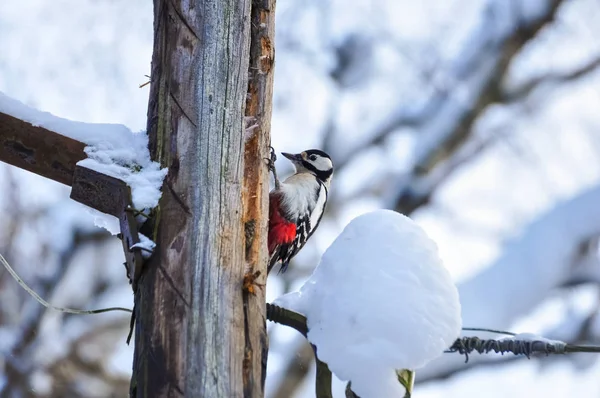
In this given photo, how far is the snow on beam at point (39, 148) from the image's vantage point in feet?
6.53

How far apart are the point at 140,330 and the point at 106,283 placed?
4798 mm

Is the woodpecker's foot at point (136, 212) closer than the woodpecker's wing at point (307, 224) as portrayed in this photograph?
Yes

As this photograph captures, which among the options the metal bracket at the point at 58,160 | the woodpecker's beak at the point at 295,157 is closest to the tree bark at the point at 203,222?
the metal bracket at the point at 58,160

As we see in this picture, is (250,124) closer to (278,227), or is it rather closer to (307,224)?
(278,227)

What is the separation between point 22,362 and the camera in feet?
19.6

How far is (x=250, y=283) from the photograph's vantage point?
185cm

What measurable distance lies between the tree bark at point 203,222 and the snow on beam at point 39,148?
22 cm

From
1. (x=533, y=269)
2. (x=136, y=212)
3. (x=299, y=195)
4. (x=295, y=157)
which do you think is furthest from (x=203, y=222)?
(x=533, y=269)

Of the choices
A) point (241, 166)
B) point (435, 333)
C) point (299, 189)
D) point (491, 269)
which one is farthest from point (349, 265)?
point (491, 269)

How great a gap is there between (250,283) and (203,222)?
7.4 inches

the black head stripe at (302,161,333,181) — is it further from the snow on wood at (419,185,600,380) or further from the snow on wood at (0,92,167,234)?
the snow on wood at (0,92,167,234)

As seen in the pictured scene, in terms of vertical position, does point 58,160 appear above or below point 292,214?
below

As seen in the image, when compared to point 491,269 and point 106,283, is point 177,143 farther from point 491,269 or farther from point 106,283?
point 106,283

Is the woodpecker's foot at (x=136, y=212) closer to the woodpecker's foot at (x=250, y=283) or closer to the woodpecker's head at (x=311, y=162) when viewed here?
the woodpecker's foot at (x=250, y=283)
